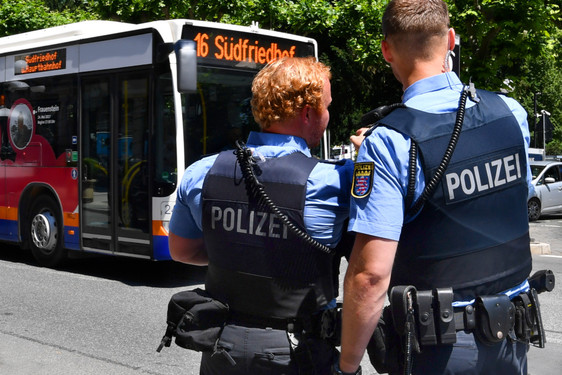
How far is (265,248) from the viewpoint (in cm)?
231

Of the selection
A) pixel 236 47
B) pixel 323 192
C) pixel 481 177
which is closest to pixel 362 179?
pixel 323 192

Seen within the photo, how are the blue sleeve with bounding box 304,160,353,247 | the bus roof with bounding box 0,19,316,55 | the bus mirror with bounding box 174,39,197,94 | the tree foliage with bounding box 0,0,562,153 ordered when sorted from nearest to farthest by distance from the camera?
1. the blue sleeve with bounding box 304,160,353,247
2. the bus mirror with bounding box 174,39,197,94
3. the bus roof with bounding box 0,19,316,55
4. the tree foliage with bounding box 0,0,562,153

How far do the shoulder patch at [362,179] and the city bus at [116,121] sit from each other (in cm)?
599

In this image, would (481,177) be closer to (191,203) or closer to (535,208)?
(191,203)

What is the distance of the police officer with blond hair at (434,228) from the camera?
2.01 m

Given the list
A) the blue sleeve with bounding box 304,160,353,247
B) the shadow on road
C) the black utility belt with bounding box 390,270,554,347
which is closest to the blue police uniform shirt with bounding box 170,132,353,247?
the blue sleeve with bounding box 304,160,353,247

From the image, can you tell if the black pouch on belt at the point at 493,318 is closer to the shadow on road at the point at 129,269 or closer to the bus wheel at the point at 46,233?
the shadow on road at the point at 129,269

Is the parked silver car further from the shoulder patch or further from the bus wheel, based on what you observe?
the shoulder patch

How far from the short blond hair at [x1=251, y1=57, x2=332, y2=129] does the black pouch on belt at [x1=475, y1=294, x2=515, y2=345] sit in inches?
31.3

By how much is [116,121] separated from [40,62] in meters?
1.77

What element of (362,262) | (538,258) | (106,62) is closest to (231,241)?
(362,262)

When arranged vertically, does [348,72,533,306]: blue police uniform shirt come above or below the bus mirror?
below

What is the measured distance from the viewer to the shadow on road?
29.5 ft

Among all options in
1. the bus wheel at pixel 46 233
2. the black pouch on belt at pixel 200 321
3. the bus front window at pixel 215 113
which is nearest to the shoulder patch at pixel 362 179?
the black pouch on belt at pixel 200 321
